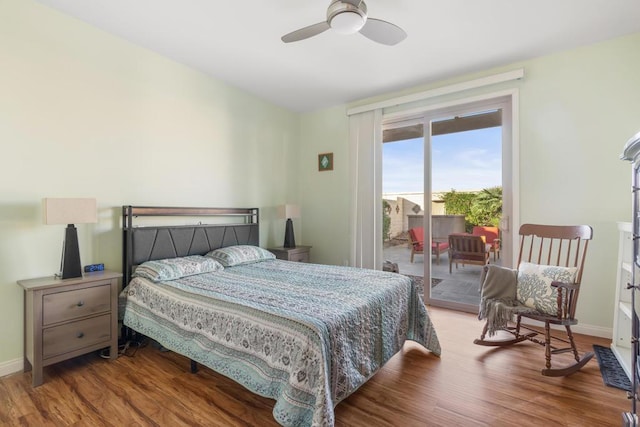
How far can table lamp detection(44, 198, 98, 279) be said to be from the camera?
2123mm

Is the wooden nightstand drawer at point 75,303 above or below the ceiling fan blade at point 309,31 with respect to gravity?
below

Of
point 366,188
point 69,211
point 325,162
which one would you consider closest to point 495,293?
point 366,188

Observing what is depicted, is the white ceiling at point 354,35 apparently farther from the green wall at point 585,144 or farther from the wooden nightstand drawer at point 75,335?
the wooden nightstand drawer at point 75,335

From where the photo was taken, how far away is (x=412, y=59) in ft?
10.3

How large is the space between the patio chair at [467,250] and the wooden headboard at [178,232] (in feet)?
8.22

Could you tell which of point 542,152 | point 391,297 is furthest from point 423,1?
point 391,297

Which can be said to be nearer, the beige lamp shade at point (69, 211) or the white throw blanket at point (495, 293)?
the beige lamp shade at point (69, 211)

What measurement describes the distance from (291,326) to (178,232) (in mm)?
2013

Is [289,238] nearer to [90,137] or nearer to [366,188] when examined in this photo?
[366,188]

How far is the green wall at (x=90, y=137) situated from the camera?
221 cm

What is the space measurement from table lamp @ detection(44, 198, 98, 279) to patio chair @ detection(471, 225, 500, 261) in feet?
12.8

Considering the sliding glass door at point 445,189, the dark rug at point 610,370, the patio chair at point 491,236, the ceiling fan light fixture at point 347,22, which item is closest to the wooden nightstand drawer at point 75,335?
the ceiling fan light fixture at point 347,22

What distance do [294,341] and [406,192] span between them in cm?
303

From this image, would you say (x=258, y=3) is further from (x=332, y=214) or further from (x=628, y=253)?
(x=628, y=253)
